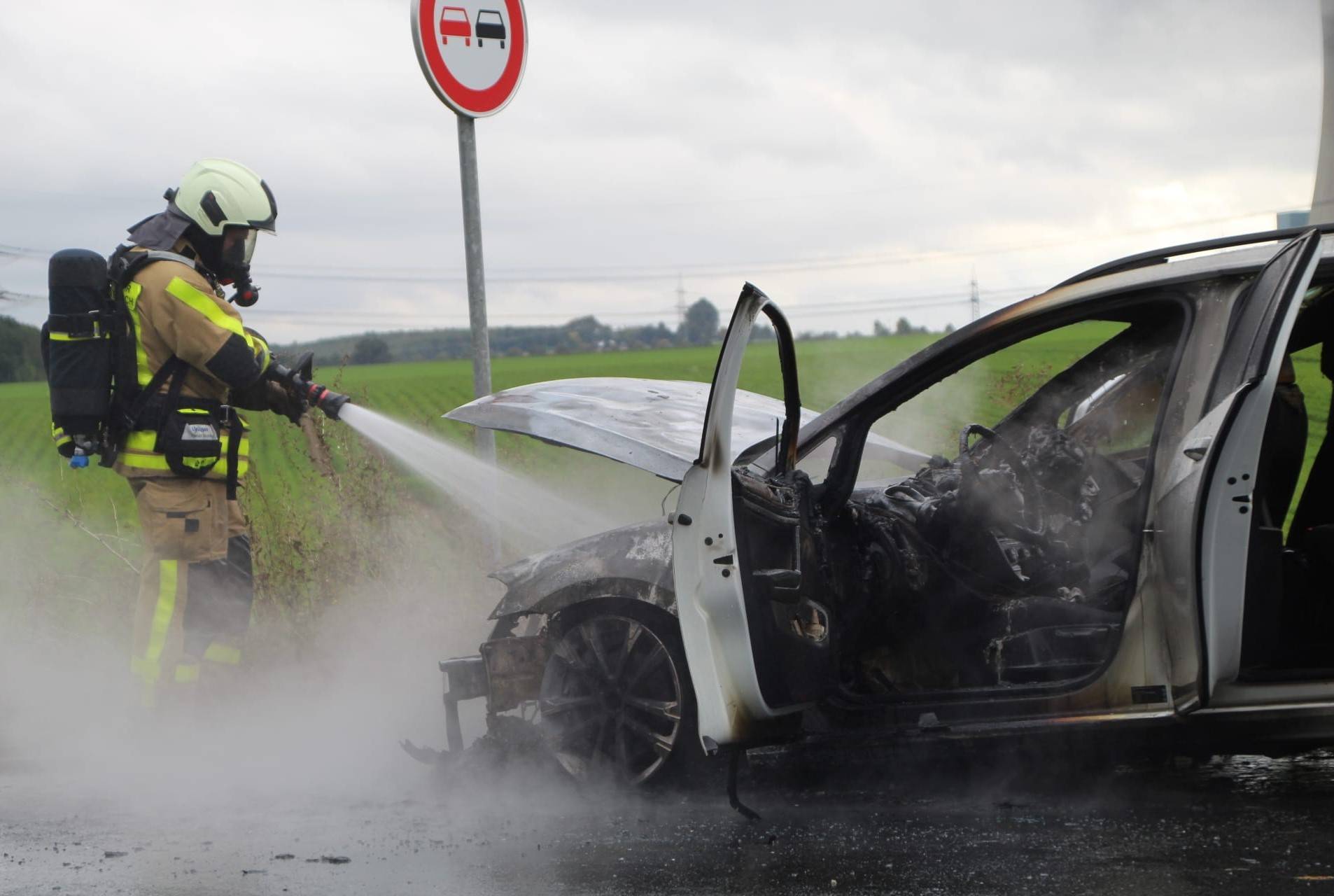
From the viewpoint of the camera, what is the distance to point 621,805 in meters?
4.71

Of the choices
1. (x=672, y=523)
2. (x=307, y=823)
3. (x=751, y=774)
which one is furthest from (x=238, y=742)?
(x=672, y=523)

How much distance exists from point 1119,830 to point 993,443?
1344 mm

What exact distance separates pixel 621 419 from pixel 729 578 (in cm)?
108

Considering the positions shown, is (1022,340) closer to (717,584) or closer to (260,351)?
(717,584)

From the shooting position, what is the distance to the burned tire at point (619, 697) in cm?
466

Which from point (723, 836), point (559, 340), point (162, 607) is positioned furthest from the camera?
point (559, 340)

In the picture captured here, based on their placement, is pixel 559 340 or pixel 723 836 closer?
pixel 723 836

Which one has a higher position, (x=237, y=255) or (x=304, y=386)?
(x=237, y=255)

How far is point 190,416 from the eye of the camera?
5.46m

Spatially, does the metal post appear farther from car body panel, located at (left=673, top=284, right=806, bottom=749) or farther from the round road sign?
car body panel, located at (left=673, top=284, right=806, bottom=749)

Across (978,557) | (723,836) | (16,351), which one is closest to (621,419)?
(978,557)

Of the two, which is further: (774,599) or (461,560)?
(461,560)

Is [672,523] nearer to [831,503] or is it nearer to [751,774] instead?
[831,503]

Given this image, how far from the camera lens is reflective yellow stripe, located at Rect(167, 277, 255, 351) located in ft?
17.6
